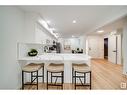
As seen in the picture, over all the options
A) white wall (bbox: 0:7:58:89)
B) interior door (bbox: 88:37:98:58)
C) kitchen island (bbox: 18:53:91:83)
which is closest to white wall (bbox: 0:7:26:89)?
white wall (bbox: 0:7:58:89)

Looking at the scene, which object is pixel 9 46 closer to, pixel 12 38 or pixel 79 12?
pixel 12 38

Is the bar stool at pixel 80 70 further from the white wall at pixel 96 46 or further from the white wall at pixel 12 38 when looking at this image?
the white wall at pixel 96 46

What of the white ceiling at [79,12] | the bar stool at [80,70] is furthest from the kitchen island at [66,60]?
the white ceiling at [79,12]

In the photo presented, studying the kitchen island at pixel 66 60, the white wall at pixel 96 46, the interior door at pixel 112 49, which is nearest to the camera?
the kitchen island at pixel 66 60

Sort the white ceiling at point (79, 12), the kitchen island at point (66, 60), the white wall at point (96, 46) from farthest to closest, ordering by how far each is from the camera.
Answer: the white wall at point (96, 46) < the kitchen island at point (66, 60) < the white ceiling at point (79, 12)

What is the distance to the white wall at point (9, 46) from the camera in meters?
2.53

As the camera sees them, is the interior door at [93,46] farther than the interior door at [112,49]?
Yes

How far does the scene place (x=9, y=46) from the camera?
2.81 meters

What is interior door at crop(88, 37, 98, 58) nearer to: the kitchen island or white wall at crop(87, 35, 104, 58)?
white wall at crop(87, 35, 104, 58)

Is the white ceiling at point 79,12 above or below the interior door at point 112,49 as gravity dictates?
above

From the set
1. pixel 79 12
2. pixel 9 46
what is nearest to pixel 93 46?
pixel 79 12
